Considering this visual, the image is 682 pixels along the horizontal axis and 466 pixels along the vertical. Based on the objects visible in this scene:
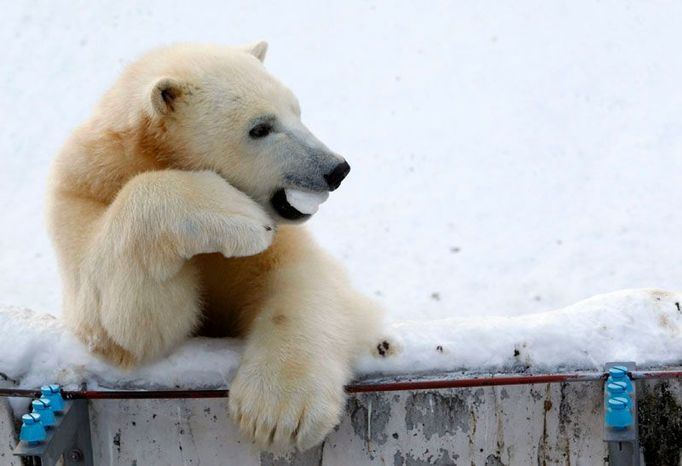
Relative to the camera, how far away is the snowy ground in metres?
4.86

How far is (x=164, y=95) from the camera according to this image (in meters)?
2.38

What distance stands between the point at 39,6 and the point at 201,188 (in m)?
5.33

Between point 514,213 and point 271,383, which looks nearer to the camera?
point 271,383

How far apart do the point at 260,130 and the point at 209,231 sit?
35 centimetres

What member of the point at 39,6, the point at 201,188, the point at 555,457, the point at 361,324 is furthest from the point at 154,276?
the point at 39,6

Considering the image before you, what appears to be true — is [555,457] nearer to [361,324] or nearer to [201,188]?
[361,324]

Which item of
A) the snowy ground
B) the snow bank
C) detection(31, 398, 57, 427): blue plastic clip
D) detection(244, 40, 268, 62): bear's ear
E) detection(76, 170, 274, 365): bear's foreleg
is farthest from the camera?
the snowy ground

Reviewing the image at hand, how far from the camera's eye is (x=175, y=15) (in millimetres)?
6930

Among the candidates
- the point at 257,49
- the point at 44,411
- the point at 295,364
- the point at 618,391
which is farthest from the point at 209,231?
the point at 618,391

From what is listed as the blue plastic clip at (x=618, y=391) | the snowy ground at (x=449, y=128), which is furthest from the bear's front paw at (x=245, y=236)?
the snowy ground at (x=449, y=128)

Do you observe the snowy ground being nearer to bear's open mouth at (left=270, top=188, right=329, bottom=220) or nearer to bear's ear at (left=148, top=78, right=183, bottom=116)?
bear's open mouth at (left=270, top=188, right=329, bottom=220)

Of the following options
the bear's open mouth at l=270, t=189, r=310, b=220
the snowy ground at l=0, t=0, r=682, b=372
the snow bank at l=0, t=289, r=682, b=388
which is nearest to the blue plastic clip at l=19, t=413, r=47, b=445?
the snow bank at l=0, t=289, r=682, b=388

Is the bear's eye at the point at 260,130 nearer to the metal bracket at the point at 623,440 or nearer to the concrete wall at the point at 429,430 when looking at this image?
the concrete wall at the point at 429,430

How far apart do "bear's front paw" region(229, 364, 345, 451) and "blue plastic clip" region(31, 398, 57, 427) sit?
1.38ft
